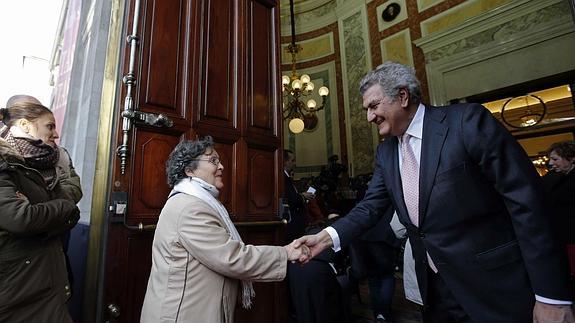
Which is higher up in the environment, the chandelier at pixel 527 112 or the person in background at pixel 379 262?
the chandelier at pixel 527 112

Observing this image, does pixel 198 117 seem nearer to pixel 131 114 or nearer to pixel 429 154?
pixel 131 114

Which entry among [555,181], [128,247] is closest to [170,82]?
[128,247]

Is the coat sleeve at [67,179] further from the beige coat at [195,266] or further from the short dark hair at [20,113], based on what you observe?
the beige coat at [195,266]

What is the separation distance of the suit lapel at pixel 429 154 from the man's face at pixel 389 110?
0.14 metres

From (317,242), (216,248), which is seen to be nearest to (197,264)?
(216,248)

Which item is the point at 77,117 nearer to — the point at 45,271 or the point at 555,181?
the point at 45,271

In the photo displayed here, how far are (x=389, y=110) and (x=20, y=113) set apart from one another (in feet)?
6.59

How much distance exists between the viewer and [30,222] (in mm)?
1369

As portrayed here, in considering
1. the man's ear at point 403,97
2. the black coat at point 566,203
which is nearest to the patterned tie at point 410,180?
the man's ear at point 403,97

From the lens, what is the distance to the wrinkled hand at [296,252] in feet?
5.39

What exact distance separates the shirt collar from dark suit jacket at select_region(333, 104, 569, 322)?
6 centimetres

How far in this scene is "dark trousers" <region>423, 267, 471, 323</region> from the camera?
1.37m

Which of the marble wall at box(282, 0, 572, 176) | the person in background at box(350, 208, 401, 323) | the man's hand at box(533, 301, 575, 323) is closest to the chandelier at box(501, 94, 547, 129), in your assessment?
the marble wall at box(282, 0, 572, 176)

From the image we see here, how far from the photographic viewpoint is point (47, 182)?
5.46 ft
